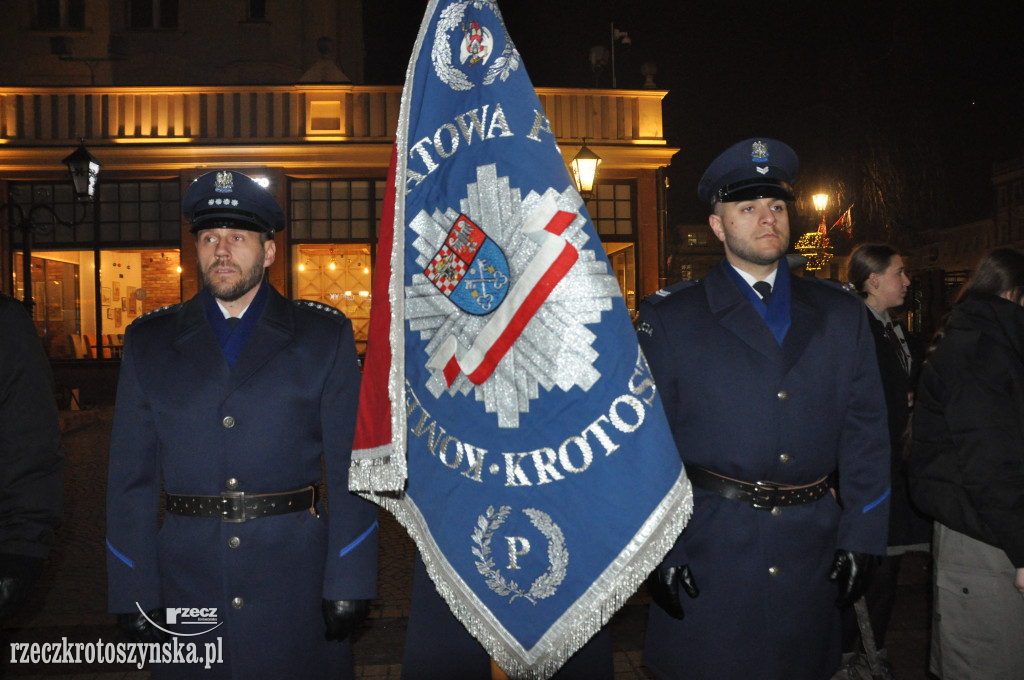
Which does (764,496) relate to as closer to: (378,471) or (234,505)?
(378,471)

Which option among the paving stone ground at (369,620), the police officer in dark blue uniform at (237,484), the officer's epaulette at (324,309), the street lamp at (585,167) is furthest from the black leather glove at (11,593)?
the street lamp at (585,167)

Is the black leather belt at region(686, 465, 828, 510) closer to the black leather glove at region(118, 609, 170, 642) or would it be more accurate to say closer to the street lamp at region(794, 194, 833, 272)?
the black leather glove at region(118, 609, 170, 642)

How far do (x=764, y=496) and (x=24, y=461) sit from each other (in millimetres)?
2435

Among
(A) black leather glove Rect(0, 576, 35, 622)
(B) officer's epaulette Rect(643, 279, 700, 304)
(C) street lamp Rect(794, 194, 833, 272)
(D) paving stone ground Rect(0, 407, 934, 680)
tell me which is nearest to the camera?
(A) black leather glove Rect(0, 576, 35, 622)

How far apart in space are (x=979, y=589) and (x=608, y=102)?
15094mm

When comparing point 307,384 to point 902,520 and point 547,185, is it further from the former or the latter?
point 902,520

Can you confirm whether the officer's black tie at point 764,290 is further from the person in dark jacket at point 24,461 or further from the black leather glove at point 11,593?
the black leather glove at point 11,593

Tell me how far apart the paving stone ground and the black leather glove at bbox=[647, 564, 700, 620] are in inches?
66.2

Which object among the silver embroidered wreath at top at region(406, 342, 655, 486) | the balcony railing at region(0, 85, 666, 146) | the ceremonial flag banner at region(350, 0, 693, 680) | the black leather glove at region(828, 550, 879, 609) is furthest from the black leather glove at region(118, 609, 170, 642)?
the balcony railing at region(0, 85, 666, 146)

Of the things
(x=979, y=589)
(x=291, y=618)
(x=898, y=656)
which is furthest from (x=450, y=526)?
(x=898, y=656)

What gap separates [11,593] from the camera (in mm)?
2281

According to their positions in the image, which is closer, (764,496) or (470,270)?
(470,270)

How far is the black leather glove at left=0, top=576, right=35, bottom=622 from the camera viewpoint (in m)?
2.27

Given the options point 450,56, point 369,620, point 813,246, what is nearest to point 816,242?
point 813,246
